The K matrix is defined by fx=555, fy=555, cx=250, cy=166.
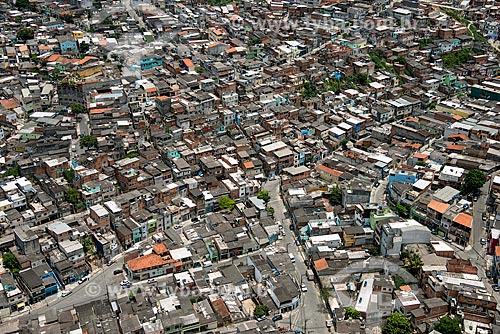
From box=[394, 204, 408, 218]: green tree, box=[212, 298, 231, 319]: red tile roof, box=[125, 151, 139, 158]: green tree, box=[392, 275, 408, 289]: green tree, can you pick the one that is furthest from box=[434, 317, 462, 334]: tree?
box=[125, 151, 139, 158]: green tree

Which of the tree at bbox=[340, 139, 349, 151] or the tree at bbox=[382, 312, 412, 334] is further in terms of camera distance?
the tree at bbox=[340, 139, 349, 151]

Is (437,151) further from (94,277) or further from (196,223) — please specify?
(94,277)

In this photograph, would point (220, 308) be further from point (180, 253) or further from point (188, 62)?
point (188, 62)

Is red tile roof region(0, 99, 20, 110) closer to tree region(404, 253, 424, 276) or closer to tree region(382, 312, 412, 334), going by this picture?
tree region(404, 253, 424, 276)

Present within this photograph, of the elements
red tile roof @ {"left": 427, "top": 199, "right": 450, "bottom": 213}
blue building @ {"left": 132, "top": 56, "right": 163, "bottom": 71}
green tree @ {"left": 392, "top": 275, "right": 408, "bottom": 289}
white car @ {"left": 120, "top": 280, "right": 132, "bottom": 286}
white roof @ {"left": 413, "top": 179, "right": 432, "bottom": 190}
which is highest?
blue building @ {"left": 132, "top": 56, "right": 163, "bottom": 71}

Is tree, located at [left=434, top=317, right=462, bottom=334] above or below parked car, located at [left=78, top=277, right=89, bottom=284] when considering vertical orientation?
above

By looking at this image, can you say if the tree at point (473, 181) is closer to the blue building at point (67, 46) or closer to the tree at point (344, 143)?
the tree at point (344, 143)

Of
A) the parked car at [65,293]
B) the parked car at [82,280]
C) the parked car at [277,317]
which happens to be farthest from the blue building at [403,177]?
the parked car at [65,293]
